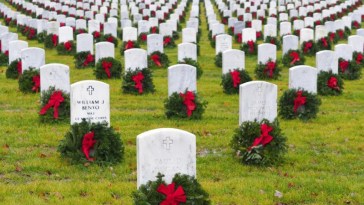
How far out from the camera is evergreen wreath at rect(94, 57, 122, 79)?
18.8 meters

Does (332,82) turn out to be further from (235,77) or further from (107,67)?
(107,67)

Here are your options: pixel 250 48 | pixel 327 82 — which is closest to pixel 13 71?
pixel 327 82

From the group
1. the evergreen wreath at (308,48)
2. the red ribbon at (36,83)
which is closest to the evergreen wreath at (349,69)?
the evergreen wreath at (308,48)

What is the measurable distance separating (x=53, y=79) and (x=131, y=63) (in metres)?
3.62

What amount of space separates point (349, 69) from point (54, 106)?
9.52m

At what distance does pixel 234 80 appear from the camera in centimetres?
1673

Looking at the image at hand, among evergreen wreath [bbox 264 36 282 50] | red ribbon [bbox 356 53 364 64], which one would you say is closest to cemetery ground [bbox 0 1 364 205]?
red ribbon [bbox 356 53 364 64]

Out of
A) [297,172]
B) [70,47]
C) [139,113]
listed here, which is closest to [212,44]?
[70,47]

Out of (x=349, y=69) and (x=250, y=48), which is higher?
(x=250, y=48)

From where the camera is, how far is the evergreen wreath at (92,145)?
1066cm

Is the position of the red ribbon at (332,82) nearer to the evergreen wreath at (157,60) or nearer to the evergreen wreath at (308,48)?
the evergreen wreath at (157,60)

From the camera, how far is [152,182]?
776 centimetres

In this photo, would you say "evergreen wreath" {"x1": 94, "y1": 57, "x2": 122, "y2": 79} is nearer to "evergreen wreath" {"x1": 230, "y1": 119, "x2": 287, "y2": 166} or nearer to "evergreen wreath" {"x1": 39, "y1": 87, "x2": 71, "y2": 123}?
"evergreen wreath" {"x1": 39, "y1": 87, "x2": 71, "y2": 123}

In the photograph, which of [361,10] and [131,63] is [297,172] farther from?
[361,10]
